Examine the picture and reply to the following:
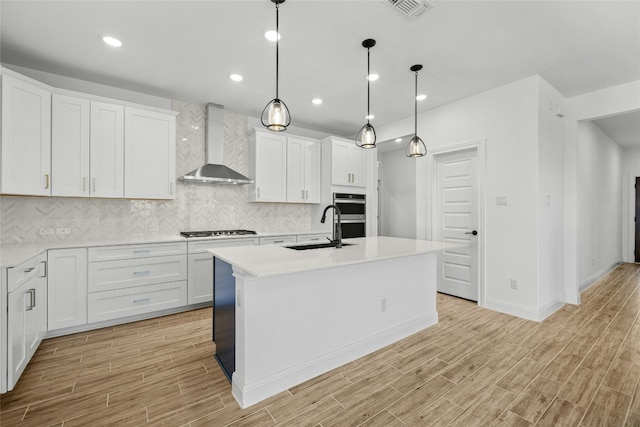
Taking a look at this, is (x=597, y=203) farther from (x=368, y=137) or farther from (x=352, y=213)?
(x=368, y=137)

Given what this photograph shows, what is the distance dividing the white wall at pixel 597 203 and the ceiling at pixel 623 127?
0.10 m

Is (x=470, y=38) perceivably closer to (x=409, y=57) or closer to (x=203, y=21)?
(x=409, y=57)

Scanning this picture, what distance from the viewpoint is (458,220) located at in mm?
4117

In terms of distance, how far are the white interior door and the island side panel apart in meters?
1.40

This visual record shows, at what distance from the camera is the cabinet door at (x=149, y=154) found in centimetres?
338

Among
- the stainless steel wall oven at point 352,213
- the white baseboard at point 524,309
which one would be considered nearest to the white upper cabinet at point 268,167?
the stainless steel wall oven at point 352,213

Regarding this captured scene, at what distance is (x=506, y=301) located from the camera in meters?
3.52

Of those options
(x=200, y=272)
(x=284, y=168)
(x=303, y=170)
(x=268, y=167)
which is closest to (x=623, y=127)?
(x=303, y=170)

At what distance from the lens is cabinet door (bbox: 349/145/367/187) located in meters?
5.08

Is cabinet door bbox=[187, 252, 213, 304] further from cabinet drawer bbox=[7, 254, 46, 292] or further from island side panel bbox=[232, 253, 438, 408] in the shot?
island side panel bbox=[232, 253, 438, 408]

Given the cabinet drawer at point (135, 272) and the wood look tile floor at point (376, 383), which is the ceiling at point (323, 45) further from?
the wood look tile floor at point (376, 383)

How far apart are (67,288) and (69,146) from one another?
1438 millimetres

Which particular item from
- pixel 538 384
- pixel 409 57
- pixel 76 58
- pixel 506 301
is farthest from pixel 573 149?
pixel 76 58

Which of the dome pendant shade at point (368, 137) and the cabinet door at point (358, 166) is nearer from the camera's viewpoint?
the dome pendant shade at point (368, 137)
